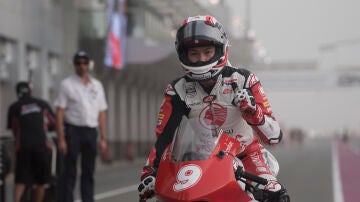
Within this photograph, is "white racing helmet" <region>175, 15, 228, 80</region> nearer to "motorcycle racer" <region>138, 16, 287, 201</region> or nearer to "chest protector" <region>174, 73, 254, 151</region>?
"motorcycle racer" <region>138, 16, 287, 201</region>

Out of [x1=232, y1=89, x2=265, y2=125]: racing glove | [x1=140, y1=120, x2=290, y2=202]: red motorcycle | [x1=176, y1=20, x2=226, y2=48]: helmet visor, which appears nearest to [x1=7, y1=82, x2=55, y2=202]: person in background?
[x1=176, y1=20, x2=226, y2=48]: helmet visor

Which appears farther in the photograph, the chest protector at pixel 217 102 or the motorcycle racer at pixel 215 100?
the chest protector at pixel 217 102

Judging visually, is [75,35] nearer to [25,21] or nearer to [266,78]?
[25,21]

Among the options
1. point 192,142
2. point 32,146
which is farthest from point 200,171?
point 32,146

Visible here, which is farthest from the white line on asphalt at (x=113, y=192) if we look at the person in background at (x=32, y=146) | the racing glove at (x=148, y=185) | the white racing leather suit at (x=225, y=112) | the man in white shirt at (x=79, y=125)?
the racing glove at (x=148, y=185)

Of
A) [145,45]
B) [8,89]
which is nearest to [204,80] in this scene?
[8,89]

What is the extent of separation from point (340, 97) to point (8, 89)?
14926 cm

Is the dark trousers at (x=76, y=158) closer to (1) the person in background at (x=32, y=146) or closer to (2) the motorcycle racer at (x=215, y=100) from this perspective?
(1) the person in background at (x=32, y=146)

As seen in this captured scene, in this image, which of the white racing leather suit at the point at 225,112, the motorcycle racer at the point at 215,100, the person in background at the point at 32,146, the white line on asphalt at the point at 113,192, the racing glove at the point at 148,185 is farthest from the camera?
the white line on asphalt at the point at 113,192

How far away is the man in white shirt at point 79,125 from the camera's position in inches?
426

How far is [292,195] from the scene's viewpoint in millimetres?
15625

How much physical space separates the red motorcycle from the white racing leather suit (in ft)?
1.61

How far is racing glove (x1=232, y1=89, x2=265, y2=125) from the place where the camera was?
562 cm

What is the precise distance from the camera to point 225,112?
6066 millimetres
